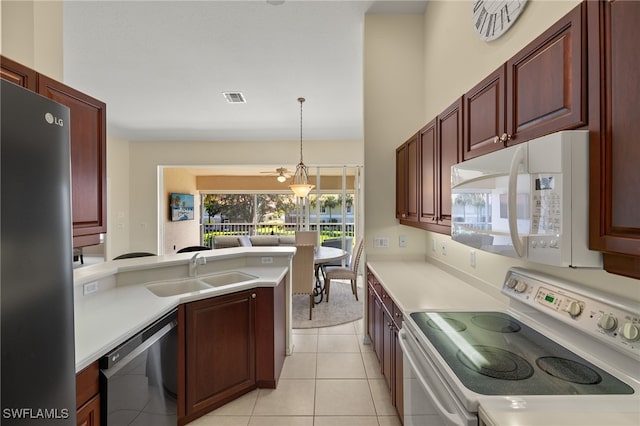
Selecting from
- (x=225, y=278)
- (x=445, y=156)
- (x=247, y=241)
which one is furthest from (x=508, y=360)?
(x=247, y=241)

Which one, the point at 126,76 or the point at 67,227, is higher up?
the point at 126,76

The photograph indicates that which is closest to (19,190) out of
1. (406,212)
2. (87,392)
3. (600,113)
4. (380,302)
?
(87,392)

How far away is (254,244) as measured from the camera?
7.09 meters

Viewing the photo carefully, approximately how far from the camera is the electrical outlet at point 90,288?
6.09 feet

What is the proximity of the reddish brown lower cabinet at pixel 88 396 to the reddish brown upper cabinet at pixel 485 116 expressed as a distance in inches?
79.1

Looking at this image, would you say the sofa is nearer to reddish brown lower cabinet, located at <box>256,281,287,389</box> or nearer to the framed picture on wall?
the framed picture on wall

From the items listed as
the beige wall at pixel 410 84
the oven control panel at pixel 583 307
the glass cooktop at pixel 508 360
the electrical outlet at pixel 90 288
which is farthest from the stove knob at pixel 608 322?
the electrical outlet at pixel 90 288

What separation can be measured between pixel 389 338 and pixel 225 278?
151 cm

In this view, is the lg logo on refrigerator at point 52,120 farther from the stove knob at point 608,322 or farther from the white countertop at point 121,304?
the stove knob at point 608,322

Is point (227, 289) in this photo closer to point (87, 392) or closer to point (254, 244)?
point (87, 392)

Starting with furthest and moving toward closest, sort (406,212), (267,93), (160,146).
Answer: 1. (160,146)
2. (267,93)
3. (406,212)

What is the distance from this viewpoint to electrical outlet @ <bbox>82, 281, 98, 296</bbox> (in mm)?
1855

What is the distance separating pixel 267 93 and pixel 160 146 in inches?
137

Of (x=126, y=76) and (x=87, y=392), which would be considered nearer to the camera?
(x=87, y=392)
